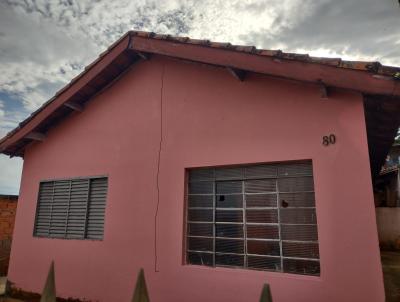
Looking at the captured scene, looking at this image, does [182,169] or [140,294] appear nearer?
[140,294]

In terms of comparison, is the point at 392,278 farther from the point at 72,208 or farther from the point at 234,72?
the point at 72,208

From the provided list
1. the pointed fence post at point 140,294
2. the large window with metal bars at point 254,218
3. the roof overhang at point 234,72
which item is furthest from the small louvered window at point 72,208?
the pointed fence post at point 140,294

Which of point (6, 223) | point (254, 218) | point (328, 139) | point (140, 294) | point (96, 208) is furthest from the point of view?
point (6, 223)

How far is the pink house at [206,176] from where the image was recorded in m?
3.81

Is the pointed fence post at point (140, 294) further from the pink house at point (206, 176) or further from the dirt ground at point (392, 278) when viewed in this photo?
the dirt ground at point (392, 278)

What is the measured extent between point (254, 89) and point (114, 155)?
10.0 feet

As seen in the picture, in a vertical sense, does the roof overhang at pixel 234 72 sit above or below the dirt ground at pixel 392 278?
above

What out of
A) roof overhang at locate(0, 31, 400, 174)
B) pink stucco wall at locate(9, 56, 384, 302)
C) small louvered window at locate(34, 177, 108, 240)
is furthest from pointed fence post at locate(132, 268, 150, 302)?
roof overhang at locate(0, 31, 400, 174)

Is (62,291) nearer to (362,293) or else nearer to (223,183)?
(223,183)

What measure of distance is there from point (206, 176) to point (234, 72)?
5.78ft

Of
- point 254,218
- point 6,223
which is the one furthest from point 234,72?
point 6,223

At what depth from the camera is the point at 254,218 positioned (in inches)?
176

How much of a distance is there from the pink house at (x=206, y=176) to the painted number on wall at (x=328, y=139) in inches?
1.3

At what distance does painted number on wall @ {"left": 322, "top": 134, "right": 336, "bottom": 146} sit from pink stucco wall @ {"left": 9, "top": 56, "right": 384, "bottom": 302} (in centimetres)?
6
